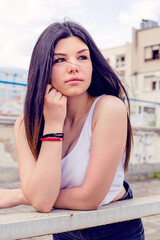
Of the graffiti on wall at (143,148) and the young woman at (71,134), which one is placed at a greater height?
the young woman at (71,134)

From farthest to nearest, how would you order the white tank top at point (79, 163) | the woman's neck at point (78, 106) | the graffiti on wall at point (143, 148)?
the graffiti on wall at point (143, 148), the woman's neck at point (78, 106), the white tank top at point (79, 163)

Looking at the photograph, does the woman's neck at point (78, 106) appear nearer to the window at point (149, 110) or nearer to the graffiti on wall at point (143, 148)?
the graffiti on wall at point (143, 148)

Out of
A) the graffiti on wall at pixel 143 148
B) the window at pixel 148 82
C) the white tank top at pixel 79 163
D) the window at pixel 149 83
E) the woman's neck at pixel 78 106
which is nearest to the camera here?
the white tank top at pixel 79 163

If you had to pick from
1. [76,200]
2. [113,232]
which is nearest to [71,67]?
[76,200]

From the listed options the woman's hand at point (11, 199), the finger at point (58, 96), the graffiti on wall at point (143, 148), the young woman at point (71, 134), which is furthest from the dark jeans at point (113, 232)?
the graffiti on wall at point (143, 148)

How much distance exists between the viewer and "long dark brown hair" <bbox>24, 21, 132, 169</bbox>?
4.58ft

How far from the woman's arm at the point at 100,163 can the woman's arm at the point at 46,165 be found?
7cm

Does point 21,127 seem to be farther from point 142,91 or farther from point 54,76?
point 142,91

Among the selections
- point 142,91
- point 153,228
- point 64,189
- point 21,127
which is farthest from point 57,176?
point 142,91

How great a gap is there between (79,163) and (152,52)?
29698mm

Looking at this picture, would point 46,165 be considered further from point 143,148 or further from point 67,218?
point 143,148

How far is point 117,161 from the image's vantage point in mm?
1319

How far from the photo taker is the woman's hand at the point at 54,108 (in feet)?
4.53

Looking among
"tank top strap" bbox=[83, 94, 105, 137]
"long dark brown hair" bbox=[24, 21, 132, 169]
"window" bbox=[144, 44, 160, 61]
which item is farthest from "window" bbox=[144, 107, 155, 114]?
"window" bbox=[144, 44, 160, 61]
